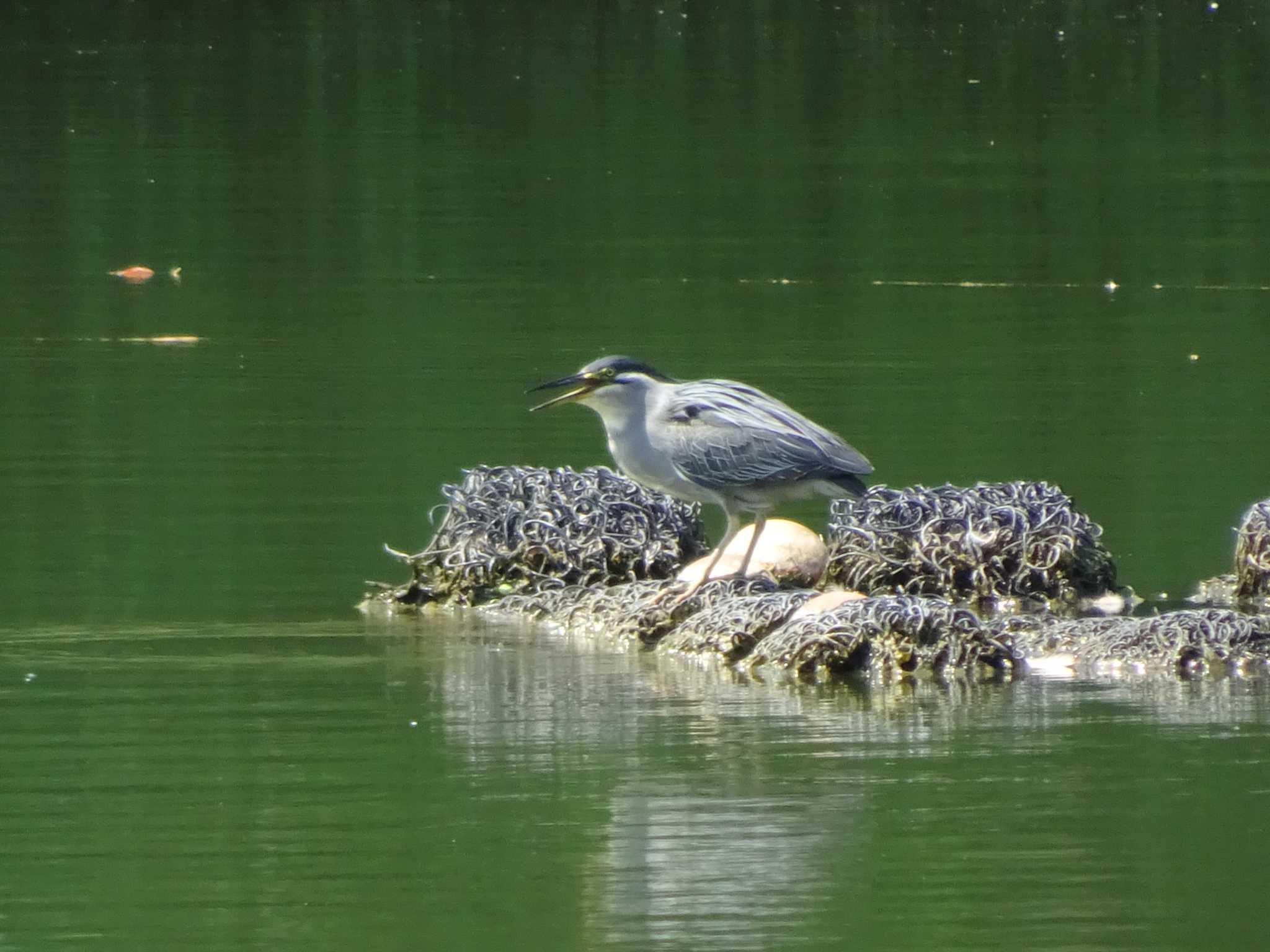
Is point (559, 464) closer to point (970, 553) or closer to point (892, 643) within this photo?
point (970, 553)

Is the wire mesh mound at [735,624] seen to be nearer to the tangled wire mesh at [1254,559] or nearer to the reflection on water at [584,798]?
the reflection on water at [584,798]

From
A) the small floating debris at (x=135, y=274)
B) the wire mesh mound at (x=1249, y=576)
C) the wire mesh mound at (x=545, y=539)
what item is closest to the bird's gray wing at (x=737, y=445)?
the wire mesh mound at (x=545, y=539)

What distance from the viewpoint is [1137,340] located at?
66.0 feet

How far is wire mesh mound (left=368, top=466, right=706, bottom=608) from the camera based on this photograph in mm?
12547

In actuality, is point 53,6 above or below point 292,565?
above

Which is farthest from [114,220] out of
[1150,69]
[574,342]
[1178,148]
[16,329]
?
[1150,69]

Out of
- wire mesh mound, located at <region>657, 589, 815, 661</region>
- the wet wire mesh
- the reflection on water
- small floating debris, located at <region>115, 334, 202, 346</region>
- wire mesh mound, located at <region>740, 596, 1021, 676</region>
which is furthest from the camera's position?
small floating debris, located at <region>115, 334, 202, 346</region>

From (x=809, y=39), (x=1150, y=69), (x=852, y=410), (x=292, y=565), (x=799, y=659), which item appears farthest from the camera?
(x=809, y=39)

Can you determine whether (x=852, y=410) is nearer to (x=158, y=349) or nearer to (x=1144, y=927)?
(x=158, y=349)

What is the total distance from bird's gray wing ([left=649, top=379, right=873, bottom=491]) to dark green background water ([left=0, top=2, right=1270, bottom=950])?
938 millimetres

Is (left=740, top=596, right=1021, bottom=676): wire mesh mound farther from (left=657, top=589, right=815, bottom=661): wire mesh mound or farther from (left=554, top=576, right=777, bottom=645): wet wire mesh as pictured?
(left=554, top=576, right=777, bottom=645): wet wire mesh

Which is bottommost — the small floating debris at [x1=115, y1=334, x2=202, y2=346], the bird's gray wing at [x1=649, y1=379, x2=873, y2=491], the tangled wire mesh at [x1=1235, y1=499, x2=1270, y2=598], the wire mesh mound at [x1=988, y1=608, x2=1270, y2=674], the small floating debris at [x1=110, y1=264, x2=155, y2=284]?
the wire mesh mound at [x1=988, y1=608, x2=1270, y2=674]

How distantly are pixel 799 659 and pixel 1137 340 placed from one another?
9.78 meters

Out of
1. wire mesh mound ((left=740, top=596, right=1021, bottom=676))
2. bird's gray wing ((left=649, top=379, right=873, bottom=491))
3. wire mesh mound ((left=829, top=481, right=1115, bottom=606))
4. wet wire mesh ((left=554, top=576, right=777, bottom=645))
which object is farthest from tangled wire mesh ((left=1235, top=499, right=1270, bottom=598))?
wet wire mesh ((left=554, top=576, right=777, bottom=645))
